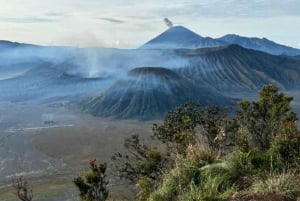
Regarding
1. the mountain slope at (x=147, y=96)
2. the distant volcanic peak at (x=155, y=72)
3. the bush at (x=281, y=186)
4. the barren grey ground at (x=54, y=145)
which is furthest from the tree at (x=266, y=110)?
the distant volcanic peak at (x=155, y=72)

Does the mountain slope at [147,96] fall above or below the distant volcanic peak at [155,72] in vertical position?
below

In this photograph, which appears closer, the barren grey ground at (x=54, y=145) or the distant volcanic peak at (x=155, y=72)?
the barren grey ground at (x=54, y=145)

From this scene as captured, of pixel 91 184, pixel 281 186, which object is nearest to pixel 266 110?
pixel 91 184

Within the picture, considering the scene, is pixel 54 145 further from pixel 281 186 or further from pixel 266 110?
pixel 281 186

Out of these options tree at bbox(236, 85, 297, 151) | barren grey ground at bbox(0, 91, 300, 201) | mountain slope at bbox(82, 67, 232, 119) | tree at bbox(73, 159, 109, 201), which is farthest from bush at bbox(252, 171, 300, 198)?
mountain slope at bbox(82, 67, 232, 119)

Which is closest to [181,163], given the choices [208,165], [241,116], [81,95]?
[208,165]

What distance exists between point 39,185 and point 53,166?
1153cm

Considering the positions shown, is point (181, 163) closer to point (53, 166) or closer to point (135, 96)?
point (53, 166)

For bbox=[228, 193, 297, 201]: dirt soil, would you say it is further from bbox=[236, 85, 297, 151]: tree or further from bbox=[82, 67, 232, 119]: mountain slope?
bbox=[82, 67, 232, 119]: mountain slope

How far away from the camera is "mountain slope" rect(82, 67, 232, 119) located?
124 meters

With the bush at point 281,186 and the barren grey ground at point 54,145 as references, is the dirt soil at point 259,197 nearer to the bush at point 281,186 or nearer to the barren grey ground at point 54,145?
the bush at point 281,186

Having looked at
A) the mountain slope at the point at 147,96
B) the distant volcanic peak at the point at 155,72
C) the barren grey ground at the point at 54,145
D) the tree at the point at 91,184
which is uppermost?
the distant volcanic peak at the point at 155,72

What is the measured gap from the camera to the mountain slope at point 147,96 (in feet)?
408

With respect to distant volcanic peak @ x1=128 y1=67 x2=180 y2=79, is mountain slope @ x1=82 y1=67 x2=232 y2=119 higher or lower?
lower
